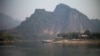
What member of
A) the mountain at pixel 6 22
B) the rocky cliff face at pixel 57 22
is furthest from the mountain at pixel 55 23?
the mountain at pixel 6 22

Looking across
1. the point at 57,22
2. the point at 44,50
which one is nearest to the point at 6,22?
the point at 44,50

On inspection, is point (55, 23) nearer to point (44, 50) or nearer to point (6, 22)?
point (44, 50)

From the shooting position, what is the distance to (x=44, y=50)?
6258mm

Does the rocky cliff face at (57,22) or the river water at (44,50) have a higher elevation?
the rocky cliff face at (57,22)

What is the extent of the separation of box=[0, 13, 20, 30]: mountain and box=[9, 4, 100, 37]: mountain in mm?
144

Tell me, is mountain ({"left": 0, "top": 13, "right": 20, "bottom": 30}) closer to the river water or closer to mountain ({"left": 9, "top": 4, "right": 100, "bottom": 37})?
mountain ({"left": 9, "top": 4, "right": 100, "bottom": 37})

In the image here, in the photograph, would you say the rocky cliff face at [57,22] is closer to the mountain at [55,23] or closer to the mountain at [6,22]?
the mountain at [55,23]

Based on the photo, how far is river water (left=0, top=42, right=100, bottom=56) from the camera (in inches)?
242

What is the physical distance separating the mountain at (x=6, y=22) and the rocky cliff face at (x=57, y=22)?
0.53ft

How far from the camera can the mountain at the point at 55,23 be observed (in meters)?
6.36

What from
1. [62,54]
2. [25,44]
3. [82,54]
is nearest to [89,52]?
[82,54]

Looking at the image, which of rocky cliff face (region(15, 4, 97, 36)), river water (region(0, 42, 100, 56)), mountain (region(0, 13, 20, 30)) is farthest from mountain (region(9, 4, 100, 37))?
river water (region(0, 42, 100, 56))

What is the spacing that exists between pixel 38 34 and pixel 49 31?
0.95ft

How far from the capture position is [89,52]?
6359 mm
